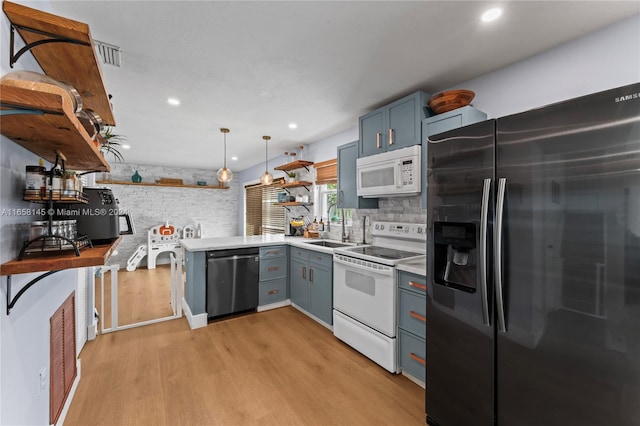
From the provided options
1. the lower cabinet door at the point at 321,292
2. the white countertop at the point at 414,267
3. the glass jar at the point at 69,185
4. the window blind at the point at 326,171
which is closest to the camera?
the glass jar at the point at 69,185

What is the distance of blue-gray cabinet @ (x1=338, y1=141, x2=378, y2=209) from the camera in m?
3.19

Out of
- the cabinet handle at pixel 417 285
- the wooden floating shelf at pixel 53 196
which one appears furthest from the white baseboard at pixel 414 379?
the wooden floating shelf at pixel 53 196

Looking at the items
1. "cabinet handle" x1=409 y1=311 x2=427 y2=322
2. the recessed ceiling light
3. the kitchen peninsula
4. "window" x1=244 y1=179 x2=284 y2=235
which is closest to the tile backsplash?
the kitchen peninsula

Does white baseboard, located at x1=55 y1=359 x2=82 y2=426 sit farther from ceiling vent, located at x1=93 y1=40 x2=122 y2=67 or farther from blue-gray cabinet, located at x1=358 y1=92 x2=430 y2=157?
blue-gray cabinet, located at x1=358 y1=92 x2=430 y2=157

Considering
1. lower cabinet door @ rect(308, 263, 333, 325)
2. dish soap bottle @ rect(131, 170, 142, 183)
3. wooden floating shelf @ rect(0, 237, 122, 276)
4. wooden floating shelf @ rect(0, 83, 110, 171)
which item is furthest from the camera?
dish soap bottle @ rect(131, 170, 142, 183)

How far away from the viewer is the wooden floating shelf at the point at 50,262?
860 mm

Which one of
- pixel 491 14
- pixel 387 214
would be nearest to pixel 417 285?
pixel 387 214

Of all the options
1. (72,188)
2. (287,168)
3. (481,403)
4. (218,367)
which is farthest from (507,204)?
(287,168)

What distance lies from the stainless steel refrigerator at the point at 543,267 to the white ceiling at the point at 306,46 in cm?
77

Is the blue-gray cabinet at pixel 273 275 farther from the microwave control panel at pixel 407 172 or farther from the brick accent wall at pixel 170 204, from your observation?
the brick accent wall at pixel 170 204

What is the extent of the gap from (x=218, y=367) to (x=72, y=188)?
185 cm

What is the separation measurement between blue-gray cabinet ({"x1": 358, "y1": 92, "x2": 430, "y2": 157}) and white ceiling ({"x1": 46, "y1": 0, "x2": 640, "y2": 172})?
116 millimetres

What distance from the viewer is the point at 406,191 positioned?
8.18 feet

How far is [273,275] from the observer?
3.62 m
